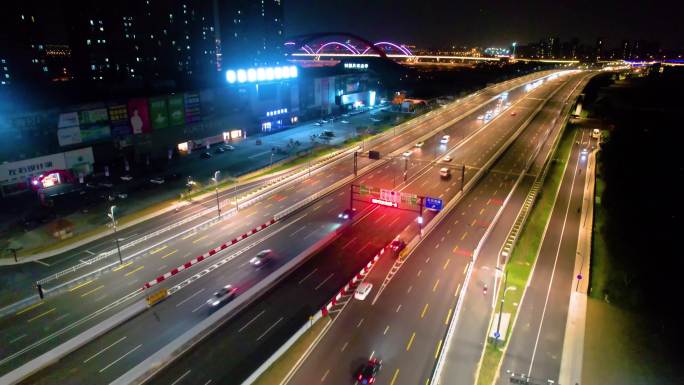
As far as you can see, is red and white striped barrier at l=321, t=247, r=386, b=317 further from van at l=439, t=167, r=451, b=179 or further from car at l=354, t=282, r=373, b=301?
van at l=439, t=167, r=451, b=179

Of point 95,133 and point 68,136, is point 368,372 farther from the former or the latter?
point 95,133

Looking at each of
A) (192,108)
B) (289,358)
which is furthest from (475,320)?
(192,108)

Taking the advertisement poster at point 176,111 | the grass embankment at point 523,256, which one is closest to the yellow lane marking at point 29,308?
the grass embankment at point 523,256

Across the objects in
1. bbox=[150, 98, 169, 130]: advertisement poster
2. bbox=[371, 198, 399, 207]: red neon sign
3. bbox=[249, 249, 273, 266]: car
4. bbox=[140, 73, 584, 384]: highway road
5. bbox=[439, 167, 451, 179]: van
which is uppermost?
bbox=[150, 98, 169, 130]: advertisement poster

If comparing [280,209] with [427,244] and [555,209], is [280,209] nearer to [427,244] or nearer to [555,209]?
[427,244]

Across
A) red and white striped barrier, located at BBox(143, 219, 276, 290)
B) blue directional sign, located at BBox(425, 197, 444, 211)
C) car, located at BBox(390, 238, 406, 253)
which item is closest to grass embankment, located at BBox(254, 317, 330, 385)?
car, located at BBox(390, 238, 406, 253)

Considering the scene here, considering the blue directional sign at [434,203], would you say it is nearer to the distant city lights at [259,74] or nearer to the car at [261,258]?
the car at [261,258]
